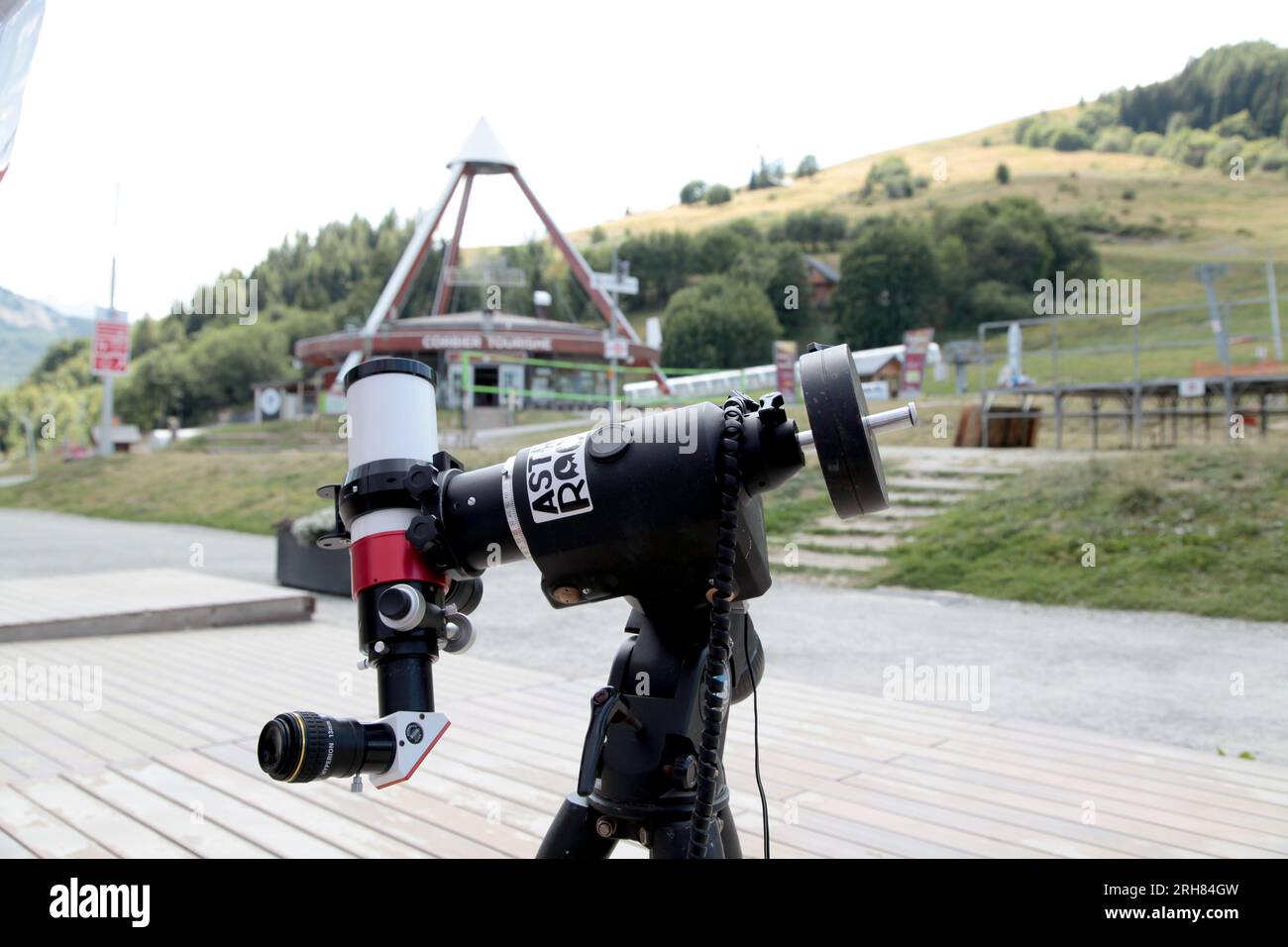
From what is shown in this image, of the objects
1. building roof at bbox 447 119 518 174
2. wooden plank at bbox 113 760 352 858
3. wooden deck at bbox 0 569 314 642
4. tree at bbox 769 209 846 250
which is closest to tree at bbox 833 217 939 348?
building roof at bbox 447 119 518 174

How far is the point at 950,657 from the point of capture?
20.2ft

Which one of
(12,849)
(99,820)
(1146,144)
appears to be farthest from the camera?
(1146,144)

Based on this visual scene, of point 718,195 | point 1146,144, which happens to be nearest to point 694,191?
point 718,195

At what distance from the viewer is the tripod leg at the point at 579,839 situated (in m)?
1.76

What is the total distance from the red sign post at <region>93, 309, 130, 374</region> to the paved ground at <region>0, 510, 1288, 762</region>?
18720 mm

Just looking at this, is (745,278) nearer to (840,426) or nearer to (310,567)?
(310,567)

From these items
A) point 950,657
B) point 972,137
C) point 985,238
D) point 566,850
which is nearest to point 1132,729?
point 950,657

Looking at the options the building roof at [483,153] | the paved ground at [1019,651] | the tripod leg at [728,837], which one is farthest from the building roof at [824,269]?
the tripod leg at [728,837]

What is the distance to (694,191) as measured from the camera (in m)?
161

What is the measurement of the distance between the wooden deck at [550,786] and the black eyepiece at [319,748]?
1434mm

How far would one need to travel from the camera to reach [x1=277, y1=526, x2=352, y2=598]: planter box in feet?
29.2

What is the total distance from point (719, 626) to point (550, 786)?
2103 millimetres

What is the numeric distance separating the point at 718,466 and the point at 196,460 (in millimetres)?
24747

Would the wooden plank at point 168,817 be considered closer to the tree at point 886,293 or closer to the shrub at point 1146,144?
the tree at point 886,293
